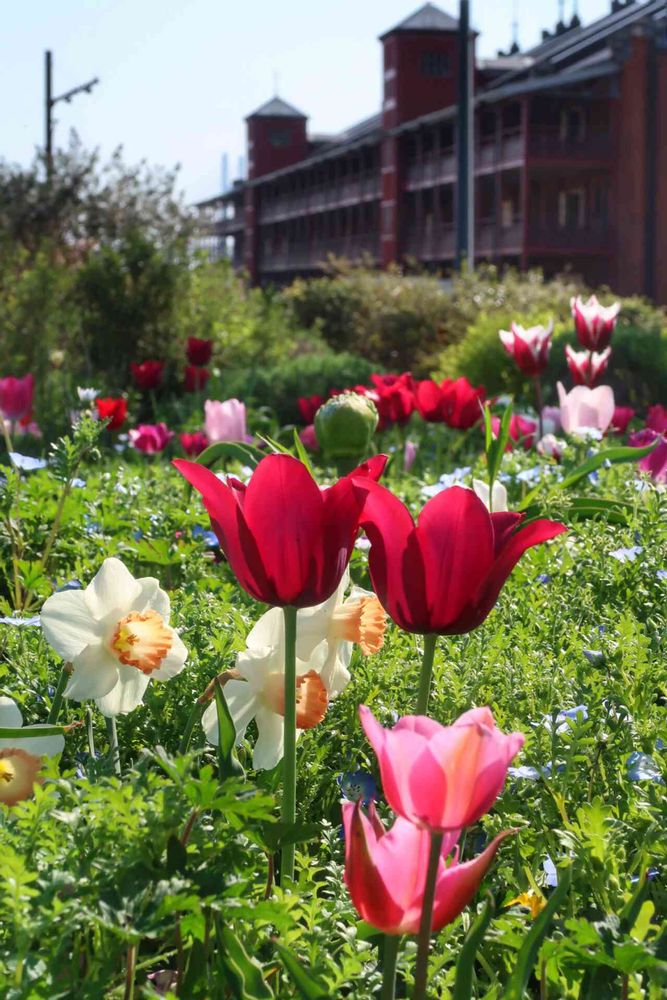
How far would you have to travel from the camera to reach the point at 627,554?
2.44 m

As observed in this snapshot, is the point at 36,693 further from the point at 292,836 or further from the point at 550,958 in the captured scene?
the point at 550,958

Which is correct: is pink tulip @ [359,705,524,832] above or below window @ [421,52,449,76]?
below

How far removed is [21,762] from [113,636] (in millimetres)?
169

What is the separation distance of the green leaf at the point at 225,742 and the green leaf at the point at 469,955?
293mm

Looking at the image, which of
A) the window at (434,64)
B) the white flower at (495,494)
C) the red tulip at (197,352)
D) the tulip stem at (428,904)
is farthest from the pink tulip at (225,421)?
the window at (434,64)

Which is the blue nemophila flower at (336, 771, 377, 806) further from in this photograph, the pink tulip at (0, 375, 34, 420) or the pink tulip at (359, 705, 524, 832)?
the pink tulip at (0, 375, 34, 420)

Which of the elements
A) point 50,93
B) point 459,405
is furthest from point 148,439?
point 50,93

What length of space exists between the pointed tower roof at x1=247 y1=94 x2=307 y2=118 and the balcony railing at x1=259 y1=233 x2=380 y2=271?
7.40 metres

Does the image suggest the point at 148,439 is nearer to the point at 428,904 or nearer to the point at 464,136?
the point at 428,904

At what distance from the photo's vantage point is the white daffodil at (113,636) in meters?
1.41

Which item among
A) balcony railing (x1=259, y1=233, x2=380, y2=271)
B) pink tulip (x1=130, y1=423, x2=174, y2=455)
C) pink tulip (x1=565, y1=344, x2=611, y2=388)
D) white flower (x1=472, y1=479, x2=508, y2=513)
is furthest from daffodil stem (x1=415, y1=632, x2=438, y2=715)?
balcony railing (x1=259, y1=233, x2=380, y2=271)

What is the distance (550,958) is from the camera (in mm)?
1166

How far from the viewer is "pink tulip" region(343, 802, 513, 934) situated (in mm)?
1019

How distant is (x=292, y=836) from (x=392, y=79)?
170 ft
